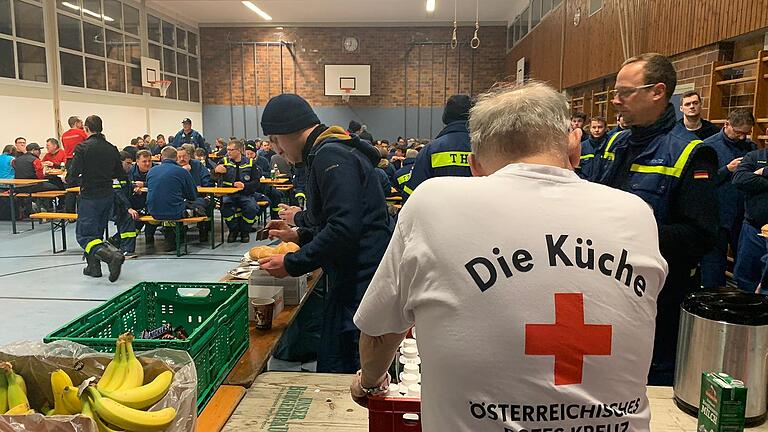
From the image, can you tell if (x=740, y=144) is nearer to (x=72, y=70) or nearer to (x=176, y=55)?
(x=72, y=70)

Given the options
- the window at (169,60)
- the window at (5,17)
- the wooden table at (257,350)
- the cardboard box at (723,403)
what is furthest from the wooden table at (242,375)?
the window at (169,60)

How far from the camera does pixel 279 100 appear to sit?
247 centimetres

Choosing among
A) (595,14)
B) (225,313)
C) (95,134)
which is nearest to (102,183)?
(95,134)

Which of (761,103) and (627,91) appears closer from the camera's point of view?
(627,91)

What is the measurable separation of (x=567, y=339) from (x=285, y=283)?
1762 millimetres

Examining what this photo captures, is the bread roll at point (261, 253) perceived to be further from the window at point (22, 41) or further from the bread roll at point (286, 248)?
the window at point (22, 41)

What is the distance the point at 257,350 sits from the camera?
6.68 feet

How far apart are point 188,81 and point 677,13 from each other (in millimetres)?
14123

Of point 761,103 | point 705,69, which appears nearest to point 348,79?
point 705,69

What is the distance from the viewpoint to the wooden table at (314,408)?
147 centimetres

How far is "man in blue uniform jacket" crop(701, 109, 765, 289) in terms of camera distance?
182 inches

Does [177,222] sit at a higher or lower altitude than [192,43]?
lower

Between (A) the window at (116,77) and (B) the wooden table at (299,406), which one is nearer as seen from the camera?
(B) the wooden table at (299,406)

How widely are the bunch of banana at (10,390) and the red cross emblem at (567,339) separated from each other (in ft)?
3.47
